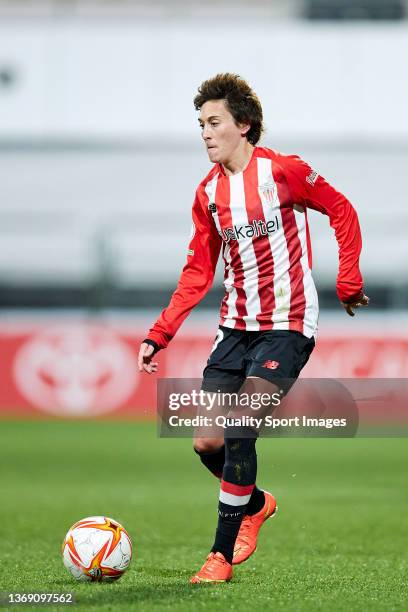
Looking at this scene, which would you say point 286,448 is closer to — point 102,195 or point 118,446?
point 118,446

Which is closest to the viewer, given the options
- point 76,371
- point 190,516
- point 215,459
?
point 215,459

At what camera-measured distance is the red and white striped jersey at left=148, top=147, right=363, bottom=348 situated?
4.68 m

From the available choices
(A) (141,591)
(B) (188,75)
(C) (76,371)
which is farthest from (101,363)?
(A) (141,591)

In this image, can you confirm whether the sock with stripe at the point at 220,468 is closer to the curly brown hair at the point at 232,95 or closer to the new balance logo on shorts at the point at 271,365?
the new balance logo on shorts at the point at 271,365

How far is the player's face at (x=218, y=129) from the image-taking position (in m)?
4.68

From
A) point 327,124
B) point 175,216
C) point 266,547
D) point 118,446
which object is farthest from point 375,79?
point 266,547

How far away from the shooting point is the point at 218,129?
4684 mm

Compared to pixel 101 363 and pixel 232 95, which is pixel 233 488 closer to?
pixel 232 95

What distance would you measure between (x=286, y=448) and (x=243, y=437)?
25.7ft

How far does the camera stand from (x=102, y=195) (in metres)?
21.2

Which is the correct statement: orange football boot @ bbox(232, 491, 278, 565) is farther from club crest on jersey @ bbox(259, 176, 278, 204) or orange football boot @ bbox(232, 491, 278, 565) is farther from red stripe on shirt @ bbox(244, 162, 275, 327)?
club crest on jersey @ bbox(259, 176, 278, 204)

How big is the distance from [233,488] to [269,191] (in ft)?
4.05

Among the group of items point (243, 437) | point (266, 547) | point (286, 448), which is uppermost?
point (243, 437)

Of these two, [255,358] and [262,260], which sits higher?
[262,260]
